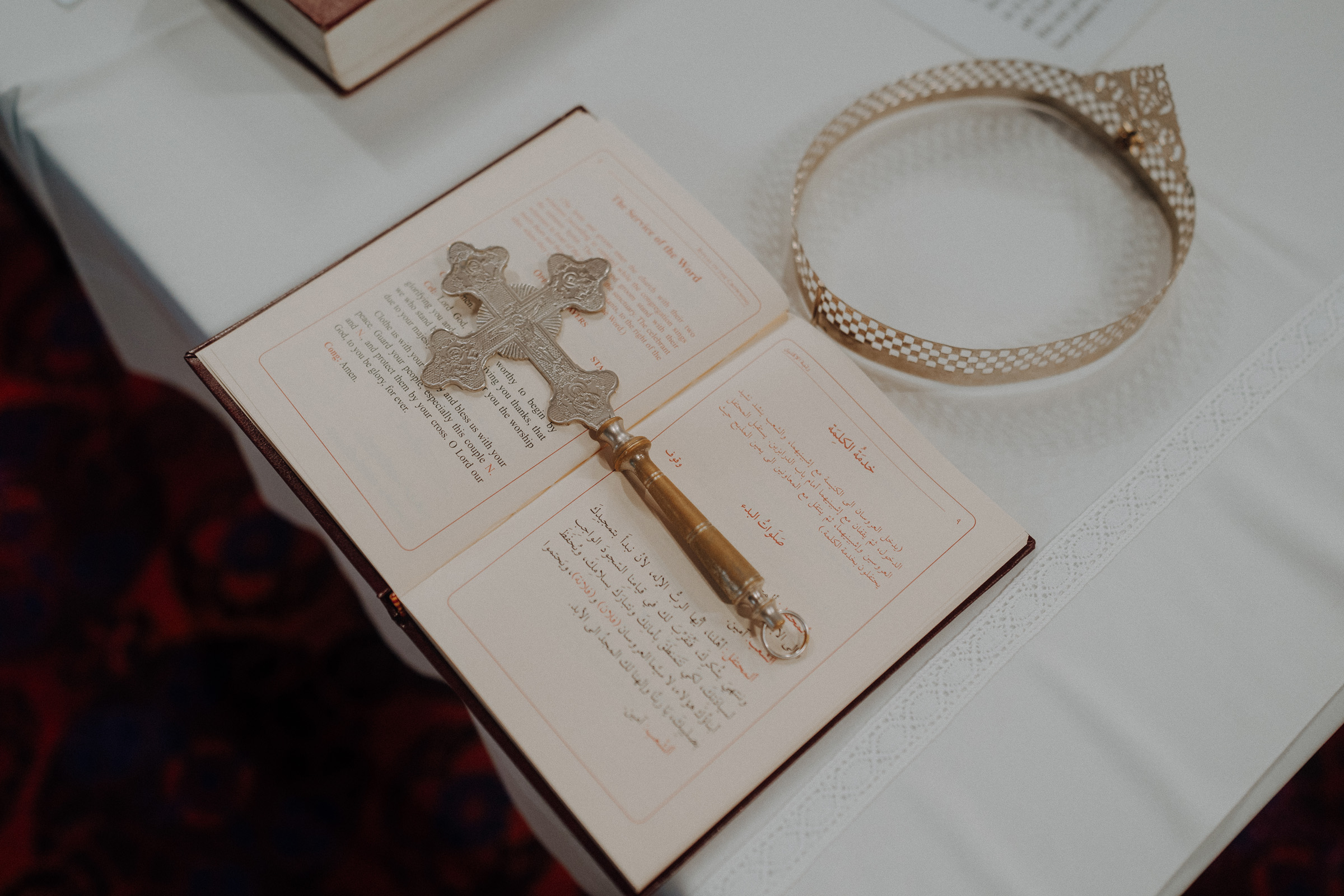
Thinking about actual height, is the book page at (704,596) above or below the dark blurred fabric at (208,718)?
below

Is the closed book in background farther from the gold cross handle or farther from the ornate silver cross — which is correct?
the gold cross handle

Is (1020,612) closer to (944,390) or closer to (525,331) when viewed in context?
(944,390)

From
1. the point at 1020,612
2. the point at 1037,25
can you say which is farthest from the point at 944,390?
the point at 1037,25

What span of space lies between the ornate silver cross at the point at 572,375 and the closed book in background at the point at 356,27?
0.24 meters

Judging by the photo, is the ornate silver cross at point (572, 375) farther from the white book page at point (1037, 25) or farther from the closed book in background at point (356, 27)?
the white book page at point (1037, 25)

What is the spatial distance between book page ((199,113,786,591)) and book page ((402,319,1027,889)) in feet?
0.09

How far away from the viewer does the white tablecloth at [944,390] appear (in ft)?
1.85

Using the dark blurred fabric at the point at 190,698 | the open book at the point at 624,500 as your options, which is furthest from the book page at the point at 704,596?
the dark blurred fabric at the point at 190,698

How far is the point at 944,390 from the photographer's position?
2.20ft

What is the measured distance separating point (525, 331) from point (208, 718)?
2.97 ft

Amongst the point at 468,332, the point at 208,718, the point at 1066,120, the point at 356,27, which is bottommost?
the point at 1066,120

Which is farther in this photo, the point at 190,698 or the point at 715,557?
the point at 190,698

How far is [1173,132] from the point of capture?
0.70 metres

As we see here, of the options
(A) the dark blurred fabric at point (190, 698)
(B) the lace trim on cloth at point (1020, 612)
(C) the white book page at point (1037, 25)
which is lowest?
(B) the lace trim on cloth at point (1020, 612)
